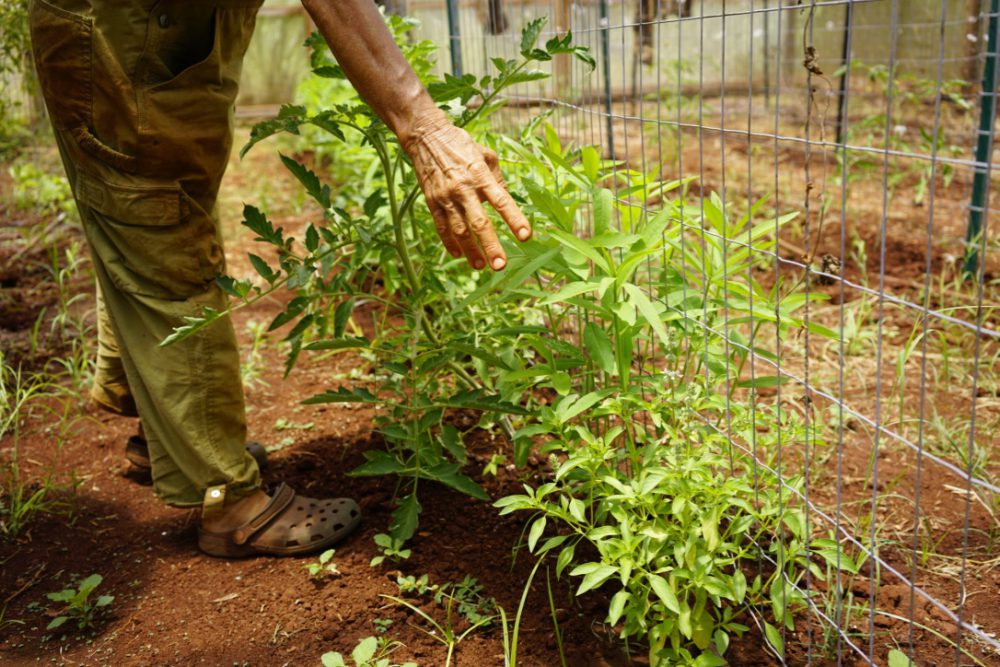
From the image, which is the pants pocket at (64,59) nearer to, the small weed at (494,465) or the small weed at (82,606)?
the small weed at (82,606)

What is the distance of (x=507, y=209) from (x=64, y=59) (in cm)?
102

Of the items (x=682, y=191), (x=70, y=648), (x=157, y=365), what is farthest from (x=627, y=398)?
(x=70, y=648)

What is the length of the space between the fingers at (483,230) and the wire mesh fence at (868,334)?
0.44 meters

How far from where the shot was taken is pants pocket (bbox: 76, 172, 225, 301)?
1.99m

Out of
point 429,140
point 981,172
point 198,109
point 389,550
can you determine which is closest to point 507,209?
point 429,140

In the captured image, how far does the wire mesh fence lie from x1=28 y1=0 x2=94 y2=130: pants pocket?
1.09 meters

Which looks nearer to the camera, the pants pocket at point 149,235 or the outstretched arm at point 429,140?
the outstretched arm at point 429,140

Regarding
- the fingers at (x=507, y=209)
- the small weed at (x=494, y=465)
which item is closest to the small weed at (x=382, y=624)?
the small weed at (x=494, y=465)

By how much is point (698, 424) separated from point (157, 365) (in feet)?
4.08

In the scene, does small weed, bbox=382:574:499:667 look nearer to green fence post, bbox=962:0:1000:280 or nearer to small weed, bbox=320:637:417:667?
small weed, bbox=320:637:417:667

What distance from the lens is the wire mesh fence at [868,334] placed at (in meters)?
1.56

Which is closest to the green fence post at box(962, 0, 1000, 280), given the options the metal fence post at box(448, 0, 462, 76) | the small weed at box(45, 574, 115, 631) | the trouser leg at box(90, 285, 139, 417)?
the metal fence post at box(448, 0, 462, 76)

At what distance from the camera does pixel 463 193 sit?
1.60 metres

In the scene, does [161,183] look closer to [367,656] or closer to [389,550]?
[389,550]
